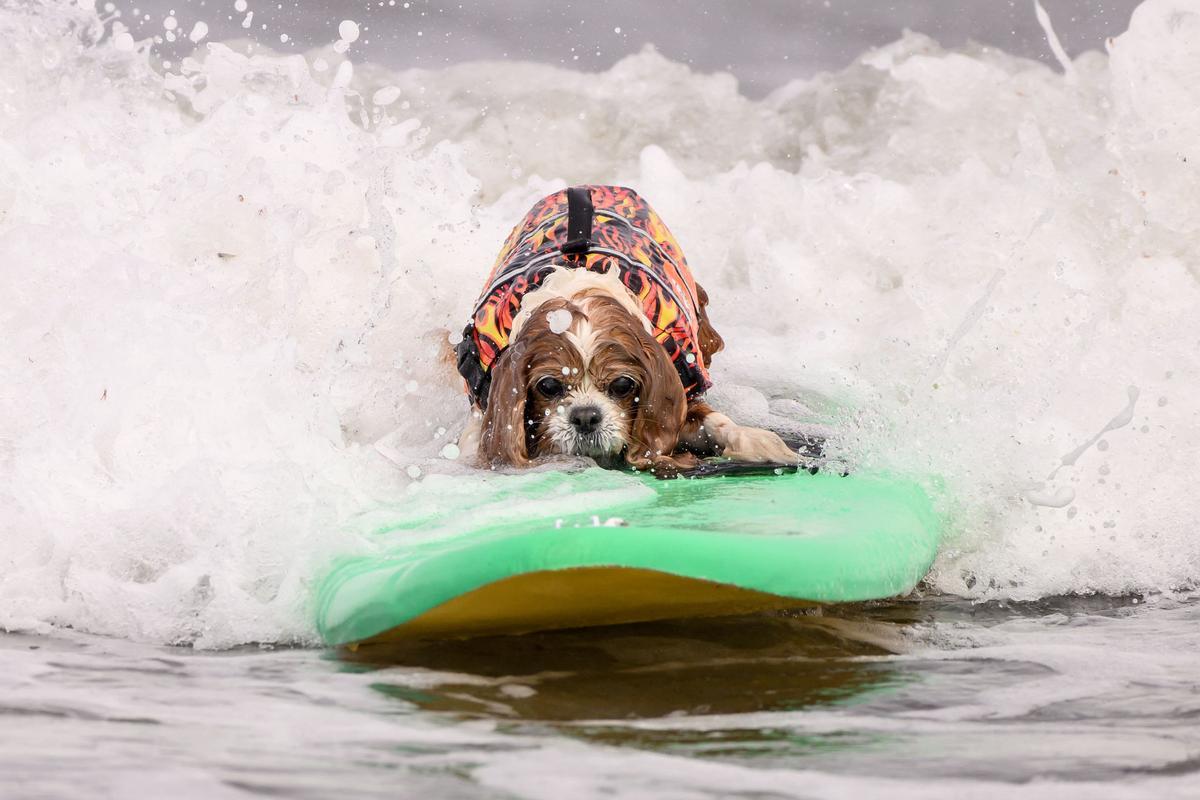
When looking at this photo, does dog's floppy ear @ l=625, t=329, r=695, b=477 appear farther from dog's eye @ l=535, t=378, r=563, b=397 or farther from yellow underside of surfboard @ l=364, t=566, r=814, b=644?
yellow underside of surfboard @ l=364, t=566, r=814, b=644

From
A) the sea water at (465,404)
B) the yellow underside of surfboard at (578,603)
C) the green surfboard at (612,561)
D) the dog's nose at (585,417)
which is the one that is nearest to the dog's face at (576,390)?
the dog's nose at (585,417)

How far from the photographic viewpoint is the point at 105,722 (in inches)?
93.9

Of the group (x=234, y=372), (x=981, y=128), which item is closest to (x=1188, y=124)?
(x=981, y=128)

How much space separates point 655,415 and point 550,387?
40 centimetres

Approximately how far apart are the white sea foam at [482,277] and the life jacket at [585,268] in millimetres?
526

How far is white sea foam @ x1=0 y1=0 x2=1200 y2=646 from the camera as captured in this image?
11.4 feet

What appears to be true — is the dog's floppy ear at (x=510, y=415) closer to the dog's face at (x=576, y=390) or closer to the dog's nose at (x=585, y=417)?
the dog's face at (x=576, y=390)

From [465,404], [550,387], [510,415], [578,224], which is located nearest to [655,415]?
[550,387]

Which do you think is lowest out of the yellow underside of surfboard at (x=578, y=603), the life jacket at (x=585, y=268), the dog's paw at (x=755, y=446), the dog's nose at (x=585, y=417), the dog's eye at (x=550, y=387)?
the yellow underside of surfboard at (x=578, y=603)

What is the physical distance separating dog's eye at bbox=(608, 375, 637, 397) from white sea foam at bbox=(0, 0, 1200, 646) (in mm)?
645

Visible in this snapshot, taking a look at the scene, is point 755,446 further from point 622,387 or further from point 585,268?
point 585,268

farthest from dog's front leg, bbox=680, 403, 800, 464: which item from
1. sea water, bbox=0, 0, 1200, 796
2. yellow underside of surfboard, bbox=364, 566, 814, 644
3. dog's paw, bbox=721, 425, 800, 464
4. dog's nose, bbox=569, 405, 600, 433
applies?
yellow underside of surfboard, bbox=364, 566, 814, 644

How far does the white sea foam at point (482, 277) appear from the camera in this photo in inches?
137

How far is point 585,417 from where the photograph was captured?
4531 mm
